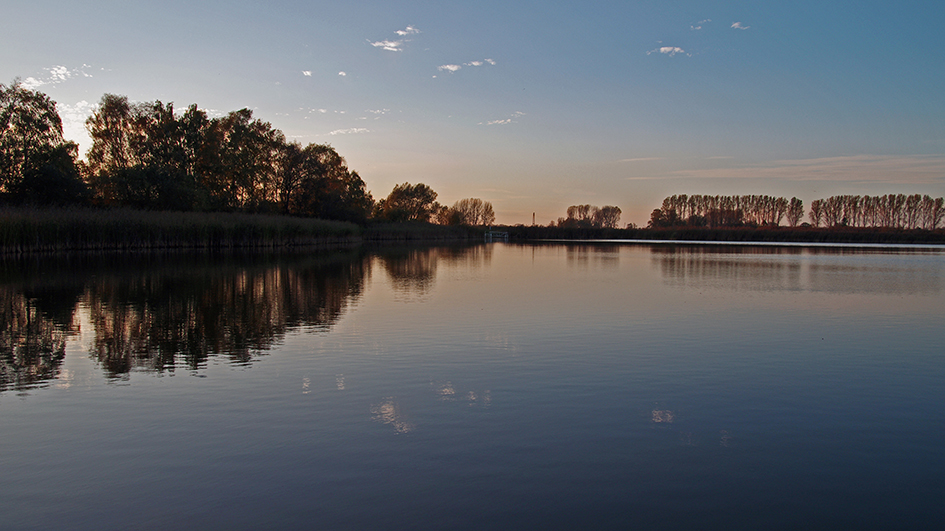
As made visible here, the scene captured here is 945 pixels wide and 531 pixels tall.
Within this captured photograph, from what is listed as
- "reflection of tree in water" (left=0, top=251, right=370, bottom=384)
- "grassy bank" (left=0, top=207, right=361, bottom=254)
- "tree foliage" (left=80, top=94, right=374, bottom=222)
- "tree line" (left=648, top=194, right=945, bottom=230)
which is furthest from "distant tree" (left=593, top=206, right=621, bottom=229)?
"reflection of tree in water" (left=0, top=251, right=370, bottom=384)

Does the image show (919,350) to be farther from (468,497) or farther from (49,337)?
(49,337)

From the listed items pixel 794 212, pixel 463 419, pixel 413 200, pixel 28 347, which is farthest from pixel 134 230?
pixel 794 212

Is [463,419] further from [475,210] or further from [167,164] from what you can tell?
[475,210]

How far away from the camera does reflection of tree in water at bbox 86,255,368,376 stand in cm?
762

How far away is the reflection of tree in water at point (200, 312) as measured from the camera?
25.0 ft

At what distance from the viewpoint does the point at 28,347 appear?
7660 millimetres

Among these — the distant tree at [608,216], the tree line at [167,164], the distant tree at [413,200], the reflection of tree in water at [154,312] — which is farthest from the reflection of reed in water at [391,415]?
the distant tree at [608,216]

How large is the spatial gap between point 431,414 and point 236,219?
37329 mm

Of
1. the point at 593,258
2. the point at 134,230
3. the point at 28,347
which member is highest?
the point at 134,230

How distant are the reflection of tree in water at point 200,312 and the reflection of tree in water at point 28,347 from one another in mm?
514

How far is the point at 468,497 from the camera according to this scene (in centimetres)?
362

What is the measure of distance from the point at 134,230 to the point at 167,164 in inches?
757

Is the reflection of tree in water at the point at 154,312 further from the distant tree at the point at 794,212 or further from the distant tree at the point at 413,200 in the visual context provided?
the distant tree at the point at 794,212

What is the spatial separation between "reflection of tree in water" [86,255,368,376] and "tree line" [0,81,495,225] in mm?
26072
